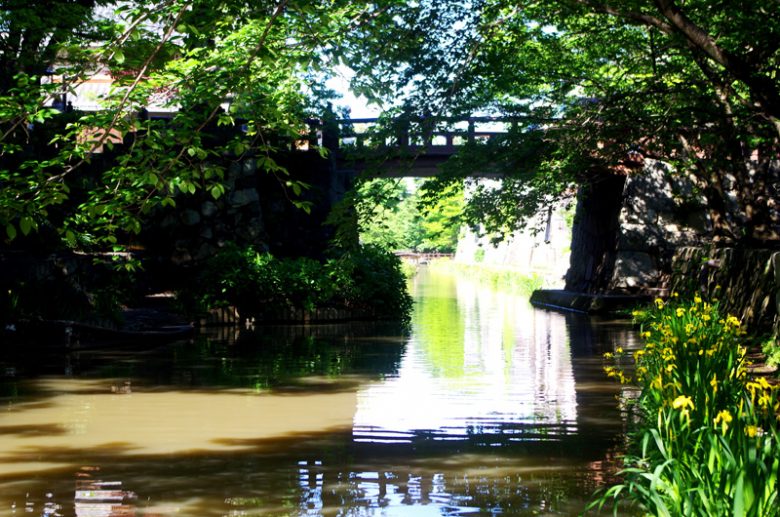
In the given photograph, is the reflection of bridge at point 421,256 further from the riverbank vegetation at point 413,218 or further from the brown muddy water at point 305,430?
the brown muddy water at point 305,430

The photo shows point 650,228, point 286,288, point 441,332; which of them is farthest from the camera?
point 650,228

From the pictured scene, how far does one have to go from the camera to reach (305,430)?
9.34 meters

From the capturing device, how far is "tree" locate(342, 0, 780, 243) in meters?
10.8

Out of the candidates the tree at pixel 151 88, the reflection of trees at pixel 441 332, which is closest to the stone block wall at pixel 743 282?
the reflection of trees at pixel 441 332

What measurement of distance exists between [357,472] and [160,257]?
20.7 meters

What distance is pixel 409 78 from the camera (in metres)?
12.8

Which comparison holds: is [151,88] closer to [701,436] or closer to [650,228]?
[701,436]

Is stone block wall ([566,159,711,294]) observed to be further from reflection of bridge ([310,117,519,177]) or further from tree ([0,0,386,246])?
tree ([0,0,386,246])

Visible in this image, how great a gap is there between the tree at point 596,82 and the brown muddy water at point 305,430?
3385mm

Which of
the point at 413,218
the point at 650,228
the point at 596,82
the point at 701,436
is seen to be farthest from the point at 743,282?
the point at 413,218

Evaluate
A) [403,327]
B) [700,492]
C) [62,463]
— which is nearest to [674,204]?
[403,327]

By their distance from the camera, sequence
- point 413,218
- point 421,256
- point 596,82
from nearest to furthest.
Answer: point 596,82 → point 413,218 → point 421,256

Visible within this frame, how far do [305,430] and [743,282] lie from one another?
816cm

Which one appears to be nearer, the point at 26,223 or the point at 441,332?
the point at 26,223
